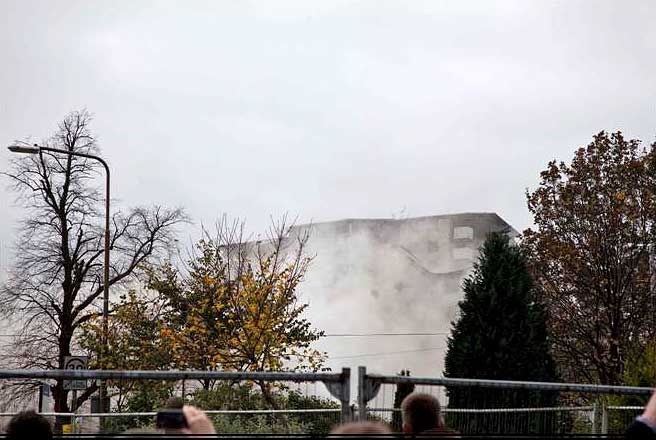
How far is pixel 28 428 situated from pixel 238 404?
41.0 ft

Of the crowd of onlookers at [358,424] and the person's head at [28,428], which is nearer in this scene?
the crowd of onlookers at [358,424]

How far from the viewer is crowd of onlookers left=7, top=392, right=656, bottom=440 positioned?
361 cm

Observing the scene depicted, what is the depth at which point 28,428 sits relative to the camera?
14.1ft

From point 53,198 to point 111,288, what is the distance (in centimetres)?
427

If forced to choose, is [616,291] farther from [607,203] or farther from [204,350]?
[204,350]

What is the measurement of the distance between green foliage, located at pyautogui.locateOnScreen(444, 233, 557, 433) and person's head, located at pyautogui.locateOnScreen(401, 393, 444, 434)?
10.7m

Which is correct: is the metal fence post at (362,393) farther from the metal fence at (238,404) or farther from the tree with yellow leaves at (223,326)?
the tree with yellow leaves at (223,326)

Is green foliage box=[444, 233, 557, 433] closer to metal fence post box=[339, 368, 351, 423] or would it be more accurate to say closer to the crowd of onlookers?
metal fence post box=[339, 368, 351, 423]

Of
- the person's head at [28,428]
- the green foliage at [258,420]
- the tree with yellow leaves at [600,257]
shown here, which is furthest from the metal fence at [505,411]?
the tree with yellow leaves at [600,257]

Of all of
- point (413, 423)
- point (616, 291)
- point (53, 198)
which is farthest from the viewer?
point (53, 198)

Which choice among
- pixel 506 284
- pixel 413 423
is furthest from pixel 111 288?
pixel 413 423

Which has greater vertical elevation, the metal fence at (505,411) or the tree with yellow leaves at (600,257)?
the tree with yellow leaves at (600,257)

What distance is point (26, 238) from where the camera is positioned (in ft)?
127

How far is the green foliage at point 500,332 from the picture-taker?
51.3ft
